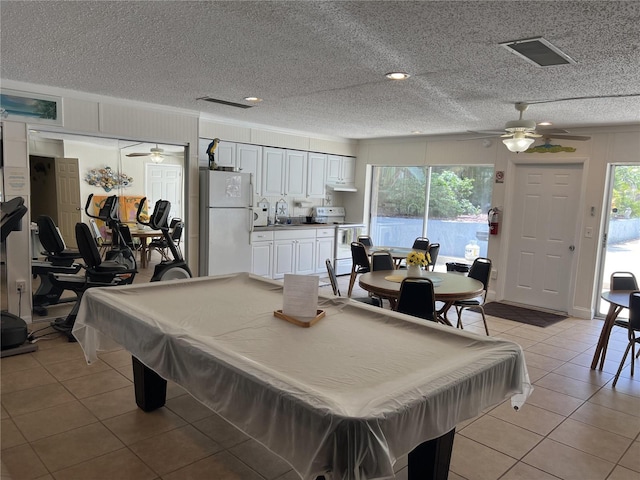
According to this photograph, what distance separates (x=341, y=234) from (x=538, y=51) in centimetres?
534

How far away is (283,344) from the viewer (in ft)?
6.93

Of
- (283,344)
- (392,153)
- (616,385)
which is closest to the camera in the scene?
(283,344)

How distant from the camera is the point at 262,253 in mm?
6781

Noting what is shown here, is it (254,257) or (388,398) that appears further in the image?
(254,257)

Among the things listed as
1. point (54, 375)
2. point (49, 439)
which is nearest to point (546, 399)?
point (49, 439)

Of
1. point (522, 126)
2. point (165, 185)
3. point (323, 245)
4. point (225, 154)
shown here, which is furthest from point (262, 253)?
point (522, 126)

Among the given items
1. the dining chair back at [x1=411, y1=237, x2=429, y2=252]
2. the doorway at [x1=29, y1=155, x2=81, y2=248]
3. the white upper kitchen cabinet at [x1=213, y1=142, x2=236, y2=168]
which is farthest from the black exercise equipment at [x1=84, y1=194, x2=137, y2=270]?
the dining chair back at [x1=411, y1=237, x2=429, y2=252]

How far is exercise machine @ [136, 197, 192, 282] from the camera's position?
5.01 metres

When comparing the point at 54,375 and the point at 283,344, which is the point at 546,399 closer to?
the point at 283,344

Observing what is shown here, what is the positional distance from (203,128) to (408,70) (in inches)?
141

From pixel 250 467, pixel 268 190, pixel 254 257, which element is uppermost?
pixel 268 190

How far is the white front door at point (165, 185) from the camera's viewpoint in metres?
5.38

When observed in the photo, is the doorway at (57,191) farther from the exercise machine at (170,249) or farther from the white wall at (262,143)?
the exercise machine at (170,249)

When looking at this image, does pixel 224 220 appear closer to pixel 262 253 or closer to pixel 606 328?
pixel 262 253
